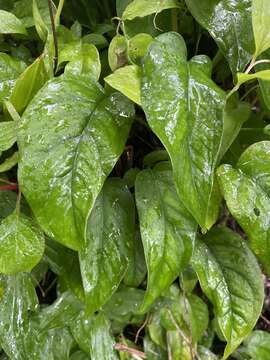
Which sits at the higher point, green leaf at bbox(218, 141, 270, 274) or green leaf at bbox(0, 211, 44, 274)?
green leaf at bbox(218, 141, 270, 274)

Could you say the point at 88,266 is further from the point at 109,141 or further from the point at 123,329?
the point at 123,329

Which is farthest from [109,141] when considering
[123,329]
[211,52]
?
[123,329]

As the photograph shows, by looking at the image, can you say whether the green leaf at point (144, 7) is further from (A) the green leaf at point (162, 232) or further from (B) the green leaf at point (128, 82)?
(A) the green leaf at point (162, 232)

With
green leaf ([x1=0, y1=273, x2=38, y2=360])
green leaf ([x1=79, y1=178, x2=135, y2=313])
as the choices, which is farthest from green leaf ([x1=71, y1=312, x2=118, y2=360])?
green leaf ([x1=79, y1=178, x2=135, y2=313])

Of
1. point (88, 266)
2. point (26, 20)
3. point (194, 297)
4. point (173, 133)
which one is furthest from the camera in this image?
point (194, 297)

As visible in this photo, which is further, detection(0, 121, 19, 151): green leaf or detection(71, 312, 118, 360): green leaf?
detection(71, 312, 118, 360): green leaf

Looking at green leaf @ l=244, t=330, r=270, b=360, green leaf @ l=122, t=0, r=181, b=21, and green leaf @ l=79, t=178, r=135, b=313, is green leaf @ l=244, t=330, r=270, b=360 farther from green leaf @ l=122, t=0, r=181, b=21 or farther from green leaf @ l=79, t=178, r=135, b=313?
green leaf @ l=122, t=0, r=181, b=21
